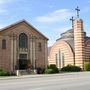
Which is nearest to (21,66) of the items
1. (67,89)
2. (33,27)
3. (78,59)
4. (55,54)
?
(33,27)

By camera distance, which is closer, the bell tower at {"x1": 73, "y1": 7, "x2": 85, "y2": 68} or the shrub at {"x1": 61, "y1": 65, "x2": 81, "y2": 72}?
the shrub at {"x1": 61, "y1": 65, "x2": 81, "y2": 72}

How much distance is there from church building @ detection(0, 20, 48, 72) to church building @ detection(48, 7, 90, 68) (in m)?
10.6

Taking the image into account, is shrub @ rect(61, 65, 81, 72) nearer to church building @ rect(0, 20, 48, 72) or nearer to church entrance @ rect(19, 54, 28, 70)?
church building @ rect(0, 20, 48, 72)

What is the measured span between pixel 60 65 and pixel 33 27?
19.0m

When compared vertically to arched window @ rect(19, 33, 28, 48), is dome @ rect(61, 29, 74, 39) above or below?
above

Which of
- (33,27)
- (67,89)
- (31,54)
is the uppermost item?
(33,27)

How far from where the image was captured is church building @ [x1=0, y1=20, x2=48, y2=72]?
168ft

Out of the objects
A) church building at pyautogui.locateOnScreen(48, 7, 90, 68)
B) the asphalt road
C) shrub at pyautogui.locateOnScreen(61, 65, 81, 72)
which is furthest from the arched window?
the asphalt road

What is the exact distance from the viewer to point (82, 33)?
213 ft

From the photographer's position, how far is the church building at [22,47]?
5125 centimetres

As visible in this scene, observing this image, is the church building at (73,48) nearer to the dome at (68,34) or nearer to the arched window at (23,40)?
the dome at (68,34)

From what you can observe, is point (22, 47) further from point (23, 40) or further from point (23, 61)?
point (23, 61)

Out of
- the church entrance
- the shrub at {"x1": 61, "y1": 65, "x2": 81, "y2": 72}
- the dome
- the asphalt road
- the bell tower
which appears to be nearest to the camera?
the asphalt road

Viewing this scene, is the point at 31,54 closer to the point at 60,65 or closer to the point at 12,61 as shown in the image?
the point at 12,61
